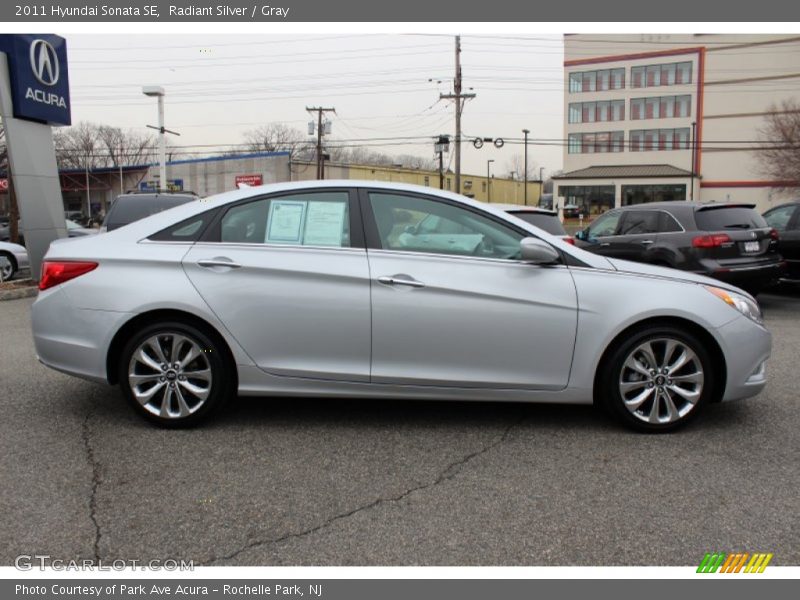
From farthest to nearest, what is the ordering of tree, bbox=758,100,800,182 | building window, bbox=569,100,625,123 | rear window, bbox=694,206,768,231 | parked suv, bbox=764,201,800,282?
building window, bbox=569,100,625,123 → tree, bbox=758,100,800,182 → parked suv, bbox=764,201,800,282 → rear window, bbox=694,206,768,231

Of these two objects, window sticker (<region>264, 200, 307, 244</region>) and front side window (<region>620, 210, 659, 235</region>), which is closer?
window sticker (<region>264, 200, 307, 244</region>)

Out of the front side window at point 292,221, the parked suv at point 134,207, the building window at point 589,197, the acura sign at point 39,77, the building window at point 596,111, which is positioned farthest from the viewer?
the building window at point 596,111

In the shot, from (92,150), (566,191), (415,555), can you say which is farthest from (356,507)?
(92,150)

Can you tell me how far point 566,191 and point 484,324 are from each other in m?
72.8

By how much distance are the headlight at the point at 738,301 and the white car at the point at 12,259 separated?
1284 cm

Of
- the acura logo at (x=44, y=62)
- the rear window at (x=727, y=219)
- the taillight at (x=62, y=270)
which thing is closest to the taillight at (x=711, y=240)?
the rear window at (x=727, y=219)

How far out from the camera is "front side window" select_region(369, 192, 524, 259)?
4234 mm

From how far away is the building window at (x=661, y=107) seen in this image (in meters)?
71.8

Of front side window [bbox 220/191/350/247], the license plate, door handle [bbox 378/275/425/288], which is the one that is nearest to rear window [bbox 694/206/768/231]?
the license plate

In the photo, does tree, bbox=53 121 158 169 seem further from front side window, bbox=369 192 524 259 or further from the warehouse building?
front side window, bbox=369 192 524 259

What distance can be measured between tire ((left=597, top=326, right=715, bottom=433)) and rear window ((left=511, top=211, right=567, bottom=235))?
16.6ft

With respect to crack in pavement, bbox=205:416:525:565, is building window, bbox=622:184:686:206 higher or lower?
higher

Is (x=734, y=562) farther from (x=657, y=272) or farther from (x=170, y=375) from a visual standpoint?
(x=170, y=375)

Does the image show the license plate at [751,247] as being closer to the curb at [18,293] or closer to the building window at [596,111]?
the curb at [18,293]
